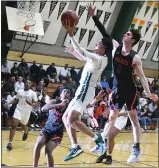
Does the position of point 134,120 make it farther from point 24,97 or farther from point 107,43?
point 24,97

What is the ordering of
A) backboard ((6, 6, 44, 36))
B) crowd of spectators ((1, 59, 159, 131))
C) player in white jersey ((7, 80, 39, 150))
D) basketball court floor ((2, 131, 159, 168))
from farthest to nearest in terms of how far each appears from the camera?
backboard ((6, 6, 44, 36))
crowd of spectators ((1, 59, 159, 131))
player in white jersey ((7, 80, 39, 150))
basketball court floor ((2, 131, 159, 168))

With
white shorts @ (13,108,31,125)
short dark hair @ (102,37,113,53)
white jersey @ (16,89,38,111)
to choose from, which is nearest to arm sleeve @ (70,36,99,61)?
short dark hair @ (102,37,113,53)

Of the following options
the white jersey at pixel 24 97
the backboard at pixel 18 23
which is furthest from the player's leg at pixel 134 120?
the backboard at pixel 18 23

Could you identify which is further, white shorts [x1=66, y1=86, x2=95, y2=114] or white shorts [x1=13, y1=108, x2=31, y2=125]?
white shorts [x1=13, y1=108, x2=31, y2=125]

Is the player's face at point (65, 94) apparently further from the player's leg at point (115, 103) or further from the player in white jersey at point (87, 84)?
the player's leg at point (115, 103)

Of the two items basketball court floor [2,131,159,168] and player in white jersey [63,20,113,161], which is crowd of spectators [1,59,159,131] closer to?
basketball court floor [2,131,159,168]

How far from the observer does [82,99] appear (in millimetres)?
5879

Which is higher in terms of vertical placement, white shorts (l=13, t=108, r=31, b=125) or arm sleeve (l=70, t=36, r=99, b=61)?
arm sleeve (l=70, t=36, r=99, b=61)

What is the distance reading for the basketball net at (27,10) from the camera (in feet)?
46.0

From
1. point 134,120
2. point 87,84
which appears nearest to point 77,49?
point 87,84

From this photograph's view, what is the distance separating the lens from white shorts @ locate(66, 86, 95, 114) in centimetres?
583

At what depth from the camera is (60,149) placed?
11.1 metres

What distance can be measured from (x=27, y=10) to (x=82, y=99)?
32.3 ft

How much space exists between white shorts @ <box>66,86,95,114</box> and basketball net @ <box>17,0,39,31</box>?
27.8 feet
